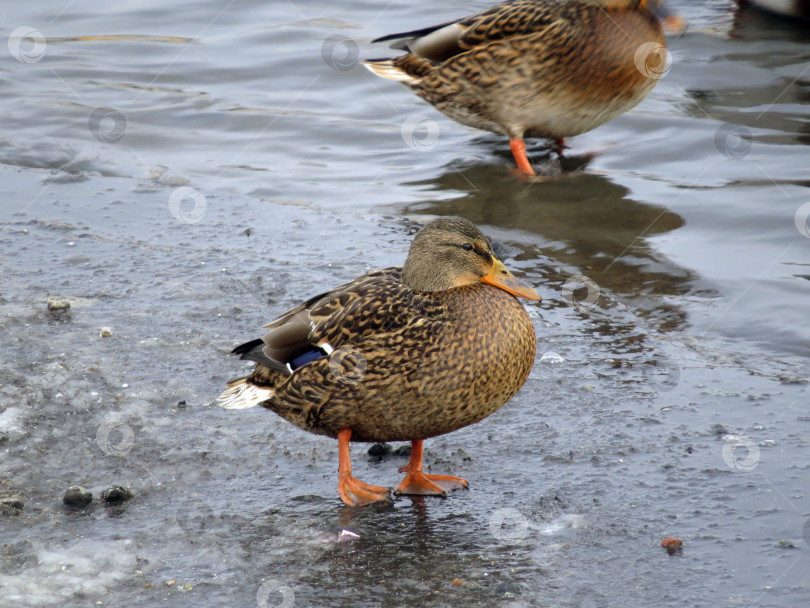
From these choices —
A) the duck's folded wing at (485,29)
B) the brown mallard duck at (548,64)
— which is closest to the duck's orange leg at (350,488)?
the brown mallard duck at (548,64)

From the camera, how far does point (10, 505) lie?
3.71 meters

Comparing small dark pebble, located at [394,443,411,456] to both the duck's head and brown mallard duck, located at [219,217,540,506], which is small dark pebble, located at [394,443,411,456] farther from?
the duck's head

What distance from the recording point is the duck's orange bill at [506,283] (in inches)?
159

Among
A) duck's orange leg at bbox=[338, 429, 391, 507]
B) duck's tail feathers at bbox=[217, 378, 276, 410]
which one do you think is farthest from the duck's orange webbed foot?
duck's tail feathers at bbox=[217, 378, 276, 410]

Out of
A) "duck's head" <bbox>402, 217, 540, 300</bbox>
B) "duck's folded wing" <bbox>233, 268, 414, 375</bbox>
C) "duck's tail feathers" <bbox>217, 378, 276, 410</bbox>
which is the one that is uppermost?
"duck's head" <bbox>402, 217, 540, 300</bbox>

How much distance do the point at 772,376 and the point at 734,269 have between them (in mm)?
1433

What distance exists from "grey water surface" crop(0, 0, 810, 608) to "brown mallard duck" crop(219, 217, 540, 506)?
27cm

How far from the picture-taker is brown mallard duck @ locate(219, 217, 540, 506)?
12.4ft

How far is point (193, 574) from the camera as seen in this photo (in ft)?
A: 11.0

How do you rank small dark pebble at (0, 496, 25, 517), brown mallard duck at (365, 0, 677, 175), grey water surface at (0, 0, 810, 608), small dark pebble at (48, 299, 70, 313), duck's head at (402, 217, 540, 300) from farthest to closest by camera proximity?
brown mallard duck at (365, 0, 677, 175) → small dark pebble at (48, 299, 70, 313) → duck's head at (402, 217, 540, 300) → small dark pebble at (0, 496, 25, 517) → grey water surface at (0, 0, 810, 608)

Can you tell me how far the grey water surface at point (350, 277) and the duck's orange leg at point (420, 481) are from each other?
52 millimetres

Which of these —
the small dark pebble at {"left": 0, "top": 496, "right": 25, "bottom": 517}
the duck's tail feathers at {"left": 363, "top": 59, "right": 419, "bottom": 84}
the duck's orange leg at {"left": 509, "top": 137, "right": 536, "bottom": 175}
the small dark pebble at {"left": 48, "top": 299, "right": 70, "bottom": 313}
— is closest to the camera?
the small dark pebble at {"left": 0, "top": 496, "right": 25, "bottom": 517}

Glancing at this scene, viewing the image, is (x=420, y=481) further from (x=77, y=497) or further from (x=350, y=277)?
(x=350, y=277)

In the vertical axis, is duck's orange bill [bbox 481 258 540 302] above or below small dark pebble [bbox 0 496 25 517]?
above
